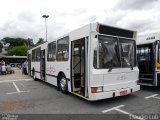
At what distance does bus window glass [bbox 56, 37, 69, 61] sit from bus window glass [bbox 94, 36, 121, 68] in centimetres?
207

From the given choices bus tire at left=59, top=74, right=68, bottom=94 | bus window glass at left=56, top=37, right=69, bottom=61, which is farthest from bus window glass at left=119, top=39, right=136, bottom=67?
bus tire at left=59, top=74, right=68, bottom=94

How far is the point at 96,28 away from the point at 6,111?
4.10m

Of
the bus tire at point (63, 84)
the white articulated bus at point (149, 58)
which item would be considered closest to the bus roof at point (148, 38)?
the white articulated bus at point (149, 58)

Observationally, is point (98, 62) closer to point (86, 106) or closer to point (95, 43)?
point (95, 43)

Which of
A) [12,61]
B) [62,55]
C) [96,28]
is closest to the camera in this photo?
[96,28]

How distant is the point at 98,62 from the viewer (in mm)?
5832

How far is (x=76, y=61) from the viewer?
24.5 feet

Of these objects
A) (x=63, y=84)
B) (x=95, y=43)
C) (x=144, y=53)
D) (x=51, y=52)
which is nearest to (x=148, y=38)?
(x=144, y=53)

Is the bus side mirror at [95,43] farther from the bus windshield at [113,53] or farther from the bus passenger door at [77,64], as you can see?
the bus passenger door at [77,64]

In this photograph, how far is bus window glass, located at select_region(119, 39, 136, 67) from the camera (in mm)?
6521

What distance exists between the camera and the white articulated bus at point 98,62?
19.0 ft

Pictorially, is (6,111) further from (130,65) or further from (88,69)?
(130,65)

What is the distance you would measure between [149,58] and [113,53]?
11.6ft

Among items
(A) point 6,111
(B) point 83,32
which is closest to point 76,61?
(B) point 83,32
